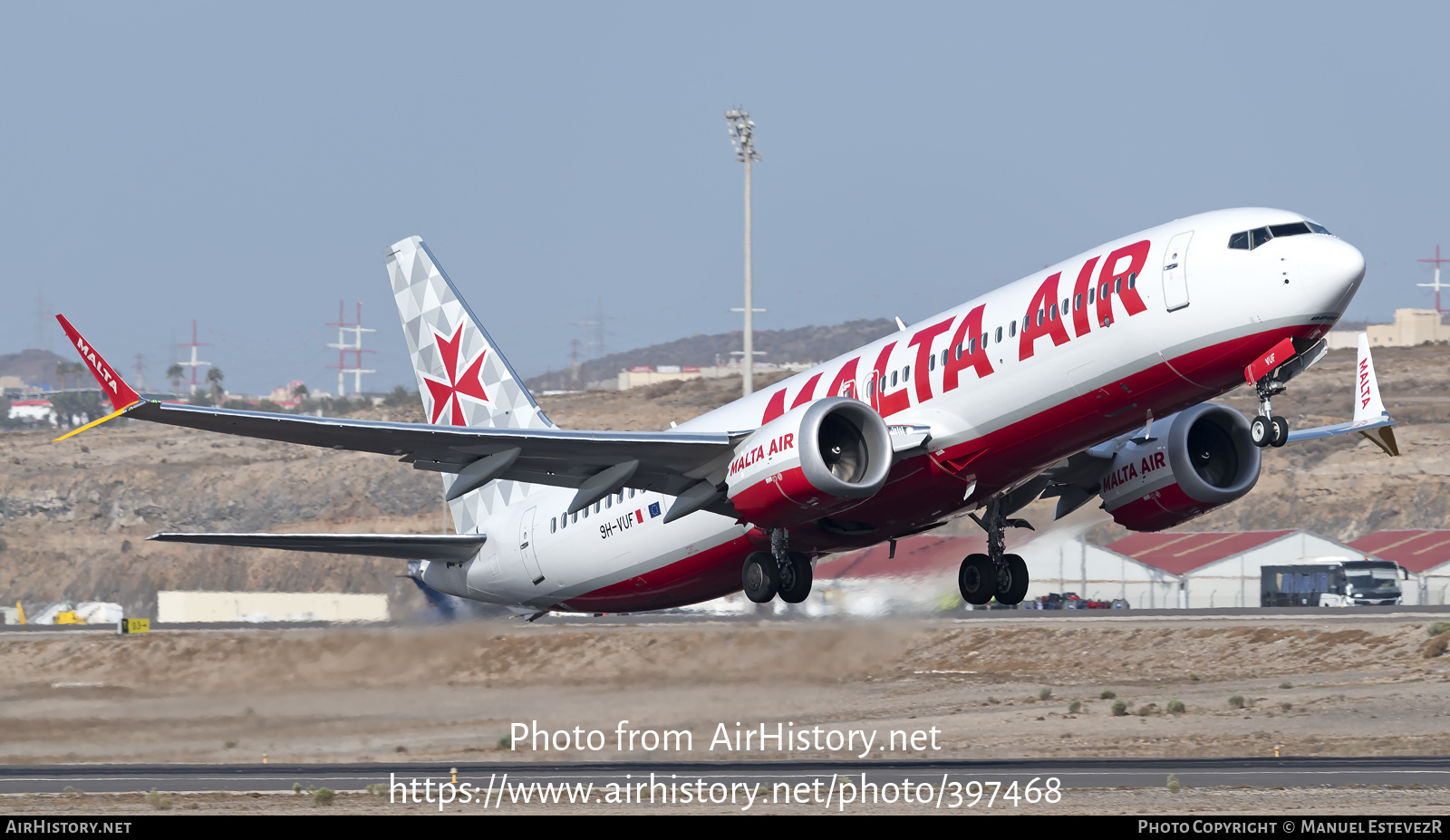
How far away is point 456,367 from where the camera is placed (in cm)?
4178

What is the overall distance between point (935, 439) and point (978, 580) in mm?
6121

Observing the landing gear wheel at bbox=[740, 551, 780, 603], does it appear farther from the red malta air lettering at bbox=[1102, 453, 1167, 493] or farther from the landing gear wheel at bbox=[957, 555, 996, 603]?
the red malta air lettering at bbox=[1102, 453, 1167, 493]

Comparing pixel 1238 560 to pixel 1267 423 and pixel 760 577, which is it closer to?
pixel 760 577

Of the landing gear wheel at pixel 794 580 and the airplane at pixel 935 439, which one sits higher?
the airplane at pixel 935 439

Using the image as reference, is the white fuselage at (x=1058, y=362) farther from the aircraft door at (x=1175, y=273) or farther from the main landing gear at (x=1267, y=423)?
the main landing gear at (x=1267, y=423)

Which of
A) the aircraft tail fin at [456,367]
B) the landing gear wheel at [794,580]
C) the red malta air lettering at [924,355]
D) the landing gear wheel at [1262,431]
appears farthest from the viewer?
the aircraft tail fin at [456,367]

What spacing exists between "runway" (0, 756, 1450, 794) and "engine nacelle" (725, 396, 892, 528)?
30.1ft

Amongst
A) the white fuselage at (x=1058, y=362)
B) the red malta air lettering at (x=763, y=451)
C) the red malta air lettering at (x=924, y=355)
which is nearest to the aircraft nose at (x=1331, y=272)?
the white fuselage at (x=1058, y=362)

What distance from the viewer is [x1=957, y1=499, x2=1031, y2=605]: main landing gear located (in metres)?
34.0

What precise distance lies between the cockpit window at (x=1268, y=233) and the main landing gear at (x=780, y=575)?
9.94 metres

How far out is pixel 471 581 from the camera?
126 feet

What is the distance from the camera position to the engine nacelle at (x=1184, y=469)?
32.8 m

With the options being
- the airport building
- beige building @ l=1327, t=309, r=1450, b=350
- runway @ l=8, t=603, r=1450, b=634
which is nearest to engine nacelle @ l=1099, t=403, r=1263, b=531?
runway @ l=8, t=603, r=1450, b=634
